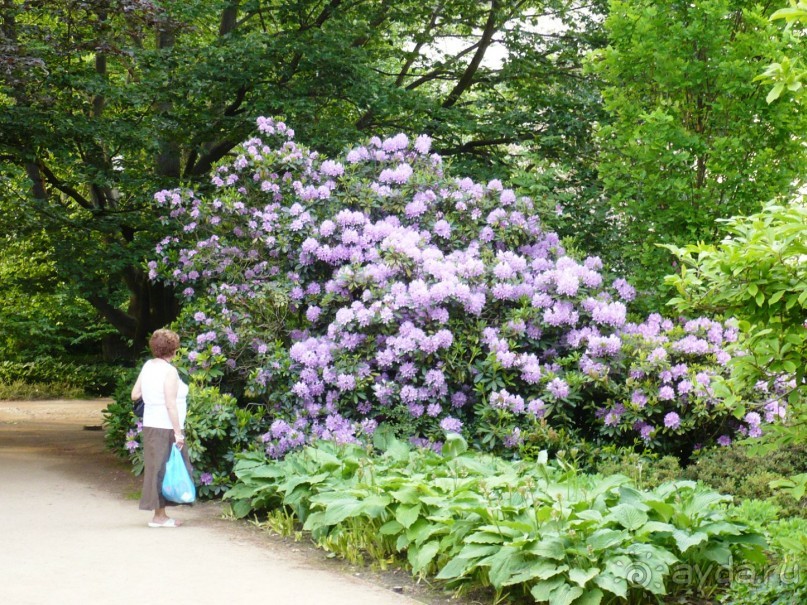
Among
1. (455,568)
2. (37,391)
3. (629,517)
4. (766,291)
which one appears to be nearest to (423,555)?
(455,568)

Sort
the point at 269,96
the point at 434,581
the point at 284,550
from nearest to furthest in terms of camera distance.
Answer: the point at 434,581, the point at 284,550, the point at 269,96

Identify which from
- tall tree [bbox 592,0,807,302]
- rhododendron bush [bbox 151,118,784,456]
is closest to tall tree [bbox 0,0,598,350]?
rhododendron bush [bbox 151,118,784,456]

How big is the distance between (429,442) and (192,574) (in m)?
2.52

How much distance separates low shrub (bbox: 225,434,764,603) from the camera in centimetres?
458

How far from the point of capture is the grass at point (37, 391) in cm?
2183

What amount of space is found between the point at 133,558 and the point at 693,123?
641cm

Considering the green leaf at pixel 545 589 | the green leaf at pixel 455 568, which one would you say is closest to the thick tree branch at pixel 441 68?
Answer: the green leaf at pixel 455 568

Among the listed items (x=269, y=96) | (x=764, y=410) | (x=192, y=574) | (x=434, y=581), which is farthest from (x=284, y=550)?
(x=269, y=96)

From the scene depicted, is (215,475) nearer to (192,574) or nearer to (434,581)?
(192,574)

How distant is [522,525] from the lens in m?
4.77

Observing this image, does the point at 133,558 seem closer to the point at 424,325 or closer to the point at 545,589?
the point at 545,589

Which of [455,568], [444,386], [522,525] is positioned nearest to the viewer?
[522,525]

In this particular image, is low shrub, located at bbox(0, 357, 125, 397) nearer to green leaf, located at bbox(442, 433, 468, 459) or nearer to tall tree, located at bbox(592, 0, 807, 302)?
tall tree, located at bbox(592, 0, 807, 302)

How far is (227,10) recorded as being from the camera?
14164 millimetres
